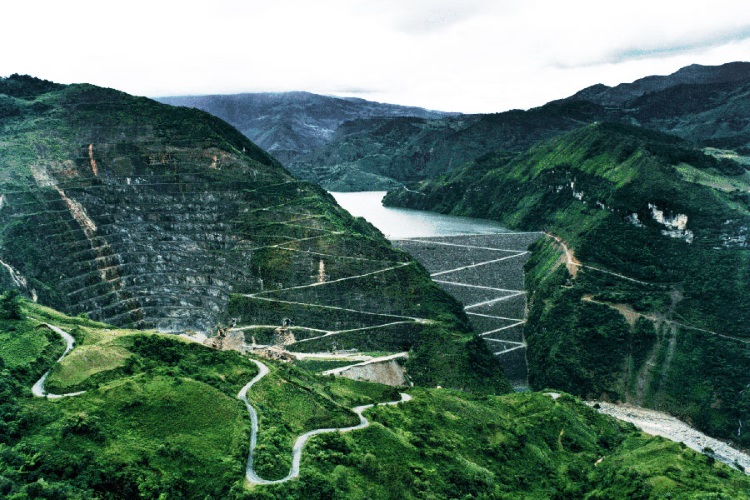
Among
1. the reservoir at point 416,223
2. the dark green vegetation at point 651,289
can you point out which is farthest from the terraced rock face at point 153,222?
the reservoir at point 416,223

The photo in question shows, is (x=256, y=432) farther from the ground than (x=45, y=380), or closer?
closer

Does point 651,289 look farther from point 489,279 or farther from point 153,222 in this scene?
point 153,222

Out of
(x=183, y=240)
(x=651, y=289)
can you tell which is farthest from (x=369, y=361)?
(x=651, y=289)

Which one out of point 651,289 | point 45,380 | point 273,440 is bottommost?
point 273,440

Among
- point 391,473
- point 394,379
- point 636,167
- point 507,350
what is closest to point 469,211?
point 636,167

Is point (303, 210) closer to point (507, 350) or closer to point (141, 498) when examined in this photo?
point (507, 350)

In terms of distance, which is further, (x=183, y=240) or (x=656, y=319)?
(x=183, y=240)

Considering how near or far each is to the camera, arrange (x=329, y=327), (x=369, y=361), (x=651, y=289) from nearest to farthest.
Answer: (x=369, y=361)
(x=329, y=327)
(x=651, y=289)
